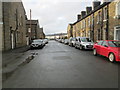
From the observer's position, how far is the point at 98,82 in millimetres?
4527

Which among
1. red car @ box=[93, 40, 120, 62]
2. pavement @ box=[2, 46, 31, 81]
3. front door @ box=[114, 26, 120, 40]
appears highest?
front door @ box=[114, 26, 120, 40]

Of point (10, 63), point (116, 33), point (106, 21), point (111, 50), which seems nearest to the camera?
point (10, 63)

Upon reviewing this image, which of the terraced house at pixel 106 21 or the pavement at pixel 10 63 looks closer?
the pavement at pixel 10 63

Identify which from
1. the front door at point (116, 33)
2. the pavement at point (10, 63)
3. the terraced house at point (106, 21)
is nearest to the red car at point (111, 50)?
the pavement at point (10, 63)

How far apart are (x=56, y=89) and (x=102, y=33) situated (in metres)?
17.8

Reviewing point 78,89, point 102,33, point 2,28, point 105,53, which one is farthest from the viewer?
point 102,33

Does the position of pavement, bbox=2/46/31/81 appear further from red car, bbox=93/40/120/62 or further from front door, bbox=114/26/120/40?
front door, bbox=114/26/120/40

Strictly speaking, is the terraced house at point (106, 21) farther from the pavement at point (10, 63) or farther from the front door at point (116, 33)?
the pavement at point (10, 63)

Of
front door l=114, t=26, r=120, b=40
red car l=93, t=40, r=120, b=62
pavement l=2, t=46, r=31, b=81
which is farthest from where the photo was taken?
front door l=114, t=26, r=120, b=40

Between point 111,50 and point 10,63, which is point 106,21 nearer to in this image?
point 111,50

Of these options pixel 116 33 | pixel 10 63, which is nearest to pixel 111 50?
pixel 10 63

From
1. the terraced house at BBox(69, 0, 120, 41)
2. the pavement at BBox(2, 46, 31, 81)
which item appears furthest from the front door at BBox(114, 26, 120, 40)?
the pavement at BBox(2, 46, 31, 81)

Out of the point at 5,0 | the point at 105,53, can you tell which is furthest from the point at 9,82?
the point at 5,0

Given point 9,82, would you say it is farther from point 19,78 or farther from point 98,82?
point 98,82
